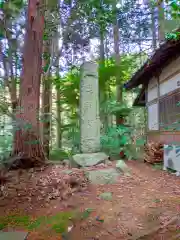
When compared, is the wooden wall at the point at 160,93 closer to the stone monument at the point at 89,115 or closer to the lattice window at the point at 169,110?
the lattice window at the point at 169,110

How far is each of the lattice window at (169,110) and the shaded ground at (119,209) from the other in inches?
97.3

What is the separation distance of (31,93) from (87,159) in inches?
87.4

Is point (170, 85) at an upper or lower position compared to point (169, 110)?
upper

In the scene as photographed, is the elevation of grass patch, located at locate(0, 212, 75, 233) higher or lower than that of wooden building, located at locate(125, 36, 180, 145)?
lower

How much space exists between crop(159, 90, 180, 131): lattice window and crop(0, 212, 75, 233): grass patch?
4465mm

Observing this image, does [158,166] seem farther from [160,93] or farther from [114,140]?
[160,93]

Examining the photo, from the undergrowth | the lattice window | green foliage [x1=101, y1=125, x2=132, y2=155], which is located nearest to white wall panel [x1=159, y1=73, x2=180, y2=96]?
the lattice window

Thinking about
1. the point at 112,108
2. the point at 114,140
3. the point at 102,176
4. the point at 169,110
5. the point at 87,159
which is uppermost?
the point at 112,108

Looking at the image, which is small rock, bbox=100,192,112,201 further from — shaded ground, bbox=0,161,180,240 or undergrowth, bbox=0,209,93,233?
undergrowth, bbox=0,209,93,233

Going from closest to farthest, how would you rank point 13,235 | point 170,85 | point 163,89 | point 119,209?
point 13,235 → point 119,209 → point 170,85 → point 163,89

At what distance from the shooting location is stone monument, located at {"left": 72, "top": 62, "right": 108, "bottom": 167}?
5.89m

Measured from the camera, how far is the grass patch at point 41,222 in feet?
11.5

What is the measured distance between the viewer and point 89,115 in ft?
19.5

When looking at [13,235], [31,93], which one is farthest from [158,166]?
[13,235]
